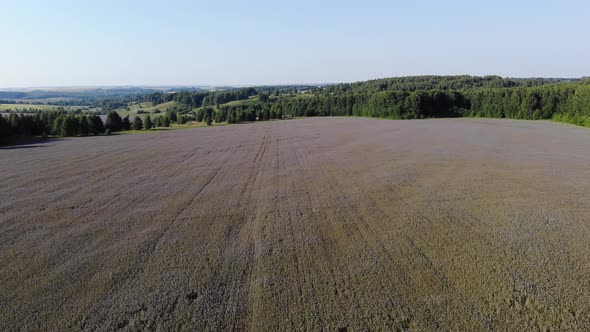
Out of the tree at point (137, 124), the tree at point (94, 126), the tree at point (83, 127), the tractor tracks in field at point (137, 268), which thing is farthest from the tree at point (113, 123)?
the tractor tracks in field at point (137, 268)

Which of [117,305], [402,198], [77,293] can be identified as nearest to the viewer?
[117,305]

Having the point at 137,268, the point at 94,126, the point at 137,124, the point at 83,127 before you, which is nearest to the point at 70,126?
the point at 83,127

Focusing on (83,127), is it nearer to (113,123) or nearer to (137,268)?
(113,123)

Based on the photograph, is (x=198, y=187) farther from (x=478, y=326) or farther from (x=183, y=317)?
(x=478, y=326)

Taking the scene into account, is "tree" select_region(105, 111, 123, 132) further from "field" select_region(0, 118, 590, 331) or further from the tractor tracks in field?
the tractor tracks in field

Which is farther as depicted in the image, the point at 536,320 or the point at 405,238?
the point at 405,238

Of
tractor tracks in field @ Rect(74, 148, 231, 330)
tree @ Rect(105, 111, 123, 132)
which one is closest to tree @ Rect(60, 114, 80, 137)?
tree @ Rect(105, 111, 123, 132)

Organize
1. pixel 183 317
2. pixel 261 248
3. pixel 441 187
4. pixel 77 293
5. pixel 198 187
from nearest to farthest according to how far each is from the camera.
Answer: pixel 183 317, pixel 77 293, pixel 261 248, pixel 441 187, pixel 198 187

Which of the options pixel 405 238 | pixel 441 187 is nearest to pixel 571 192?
pixel 441 187
